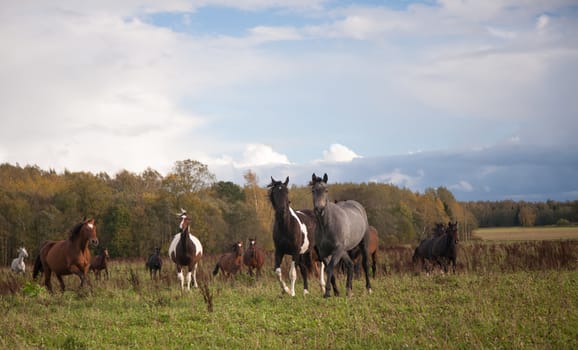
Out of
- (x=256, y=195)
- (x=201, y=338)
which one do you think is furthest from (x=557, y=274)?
(x=256, y=195)

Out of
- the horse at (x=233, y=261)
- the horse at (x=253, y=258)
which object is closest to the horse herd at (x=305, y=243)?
the horse at (x=253, y=258)

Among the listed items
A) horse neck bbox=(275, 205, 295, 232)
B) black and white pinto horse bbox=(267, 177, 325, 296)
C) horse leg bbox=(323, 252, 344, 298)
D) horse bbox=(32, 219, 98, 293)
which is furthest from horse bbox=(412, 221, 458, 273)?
horse bbox=(32, 219, 98, 293)

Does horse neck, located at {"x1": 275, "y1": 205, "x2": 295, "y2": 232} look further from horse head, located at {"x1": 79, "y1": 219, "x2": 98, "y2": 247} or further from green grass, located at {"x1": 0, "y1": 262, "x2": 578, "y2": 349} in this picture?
horse head, located at {"x1": 79, "y1": 219, "x2": 98, "y2": 247}

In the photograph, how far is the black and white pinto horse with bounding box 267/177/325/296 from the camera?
12.8 m

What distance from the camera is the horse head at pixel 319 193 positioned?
39.1ft

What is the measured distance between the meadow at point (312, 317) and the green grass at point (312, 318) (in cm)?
2

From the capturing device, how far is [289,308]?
34.7ft

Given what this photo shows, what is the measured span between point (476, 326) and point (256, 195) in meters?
64.3

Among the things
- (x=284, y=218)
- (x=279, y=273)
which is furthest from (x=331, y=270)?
(x=284, y=218)

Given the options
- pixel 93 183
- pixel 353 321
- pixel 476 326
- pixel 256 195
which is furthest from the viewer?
pixel 256 195

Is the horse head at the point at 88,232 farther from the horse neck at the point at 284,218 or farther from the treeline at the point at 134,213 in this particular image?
the treeline at the point at 134,213

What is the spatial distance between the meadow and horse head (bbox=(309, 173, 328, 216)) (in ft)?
6.34

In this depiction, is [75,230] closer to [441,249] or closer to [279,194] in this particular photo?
[279,194]

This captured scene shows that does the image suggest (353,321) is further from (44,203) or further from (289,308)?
(44,203)
